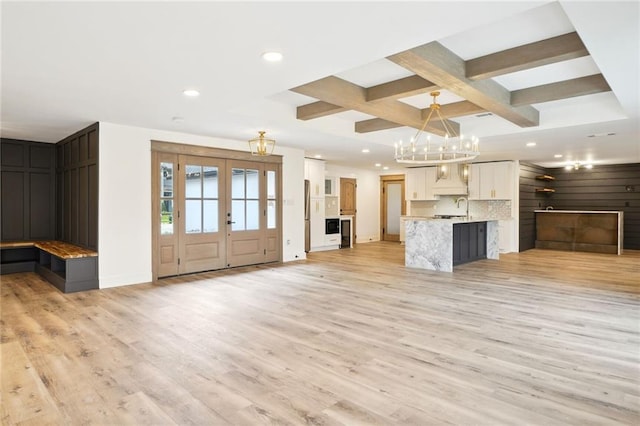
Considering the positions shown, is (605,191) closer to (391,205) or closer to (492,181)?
(492,181)

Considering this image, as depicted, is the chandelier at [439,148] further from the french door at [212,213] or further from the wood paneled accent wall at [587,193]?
the wood paneled accent wall at [587,193]

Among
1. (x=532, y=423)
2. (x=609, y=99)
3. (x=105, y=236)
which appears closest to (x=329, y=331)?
(x=532, y=423)

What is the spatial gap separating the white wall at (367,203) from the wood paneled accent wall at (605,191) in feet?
17.7

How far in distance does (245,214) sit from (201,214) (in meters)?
0.93

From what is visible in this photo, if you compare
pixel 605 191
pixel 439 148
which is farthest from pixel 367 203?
pixel 605 191

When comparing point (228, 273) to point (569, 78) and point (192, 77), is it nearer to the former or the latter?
point (192, 77)

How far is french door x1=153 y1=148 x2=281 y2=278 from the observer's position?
6.25m

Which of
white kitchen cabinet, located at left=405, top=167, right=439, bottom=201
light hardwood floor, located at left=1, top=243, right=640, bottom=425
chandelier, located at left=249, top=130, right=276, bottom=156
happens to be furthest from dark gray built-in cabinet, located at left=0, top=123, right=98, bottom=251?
white kitchen cabinet, located at left=405, top=167, right=439, bottom=201

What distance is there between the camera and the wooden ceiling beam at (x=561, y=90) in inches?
166

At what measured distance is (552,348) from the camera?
3.25 m

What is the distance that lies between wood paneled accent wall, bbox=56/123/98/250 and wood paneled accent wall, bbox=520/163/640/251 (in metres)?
9.59

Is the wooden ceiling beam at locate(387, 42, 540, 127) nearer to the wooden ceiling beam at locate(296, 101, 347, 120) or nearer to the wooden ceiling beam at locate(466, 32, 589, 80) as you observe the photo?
the wooden ceiling beam at locate(466, 32, 589, 80)

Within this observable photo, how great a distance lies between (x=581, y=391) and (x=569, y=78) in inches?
136

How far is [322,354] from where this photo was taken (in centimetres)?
312
